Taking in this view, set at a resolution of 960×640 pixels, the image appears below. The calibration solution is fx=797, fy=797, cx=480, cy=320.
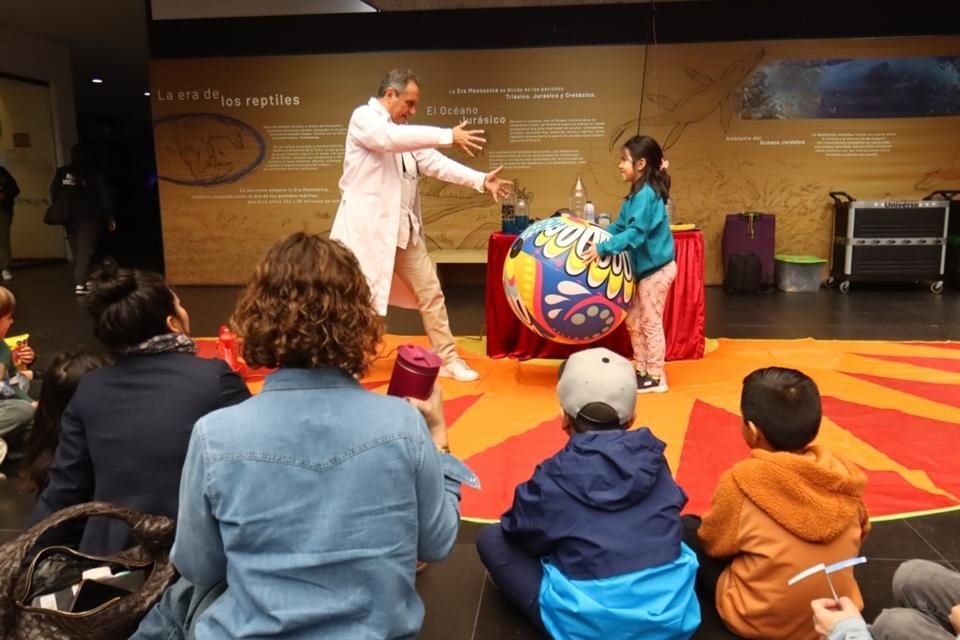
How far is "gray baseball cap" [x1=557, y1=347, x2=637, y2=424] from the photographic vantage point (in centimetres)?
A: 200

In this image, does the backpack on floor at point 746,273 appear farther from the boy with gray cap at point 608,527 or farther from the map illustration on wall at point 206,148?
the boy with gray cap at point 608,527

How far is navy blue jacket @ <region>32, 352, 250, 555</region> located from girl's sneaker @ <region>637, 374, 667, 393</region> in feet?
9.57

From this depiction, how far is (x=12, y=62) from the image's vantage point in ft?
35.7

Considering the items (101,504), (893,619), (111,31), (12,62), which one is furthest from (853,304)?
(12,62)

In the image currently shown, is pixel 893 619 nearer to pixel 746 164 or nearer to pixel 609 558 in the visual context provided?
pixel 609 558

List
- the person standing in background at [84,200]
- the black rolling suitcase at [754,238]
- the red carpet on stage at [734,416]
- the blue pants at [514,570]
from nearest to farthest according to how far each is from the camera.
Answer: the blue pants at [514,570]
the red carpet on stage at [734,416]
the black rolling suitcase at [754,238]
the person standing in background at [84,200]

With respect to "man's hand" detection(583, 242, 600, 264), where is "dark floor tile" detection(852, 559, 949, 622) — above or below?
below

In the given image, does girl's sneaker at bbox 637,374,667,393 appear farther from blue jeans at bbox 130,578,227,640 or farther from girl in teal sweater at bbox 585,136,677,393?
blue jeans at bbox 130,578,227,640

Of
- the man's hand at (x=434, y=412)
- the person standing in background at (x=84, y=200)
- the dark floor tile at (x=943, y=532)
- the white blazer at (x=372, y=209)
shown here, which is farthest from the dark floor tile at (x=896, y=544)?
the person standing in background at (x=84, y=200)

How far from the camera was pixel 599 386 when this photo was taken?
1997 mm

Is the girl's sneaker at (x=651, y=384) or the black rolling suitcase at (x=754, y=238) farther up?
the black rolling suitcase at (x=754, y=238)

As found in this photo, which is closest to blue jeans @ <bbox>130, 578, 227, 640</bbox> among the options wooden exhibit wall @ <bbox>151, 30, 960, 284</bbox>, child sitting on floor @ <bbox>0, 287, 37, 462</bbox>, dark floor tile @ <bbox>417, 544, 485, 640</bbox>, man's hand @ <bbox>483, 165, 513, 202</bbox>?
dark floor tile @ <bbox>417, 544, 485, 640</bbox>

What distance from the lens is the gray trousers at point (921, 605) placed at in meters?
1.61

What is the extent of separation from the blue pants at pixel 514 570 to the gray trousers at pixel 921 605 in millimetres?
808
